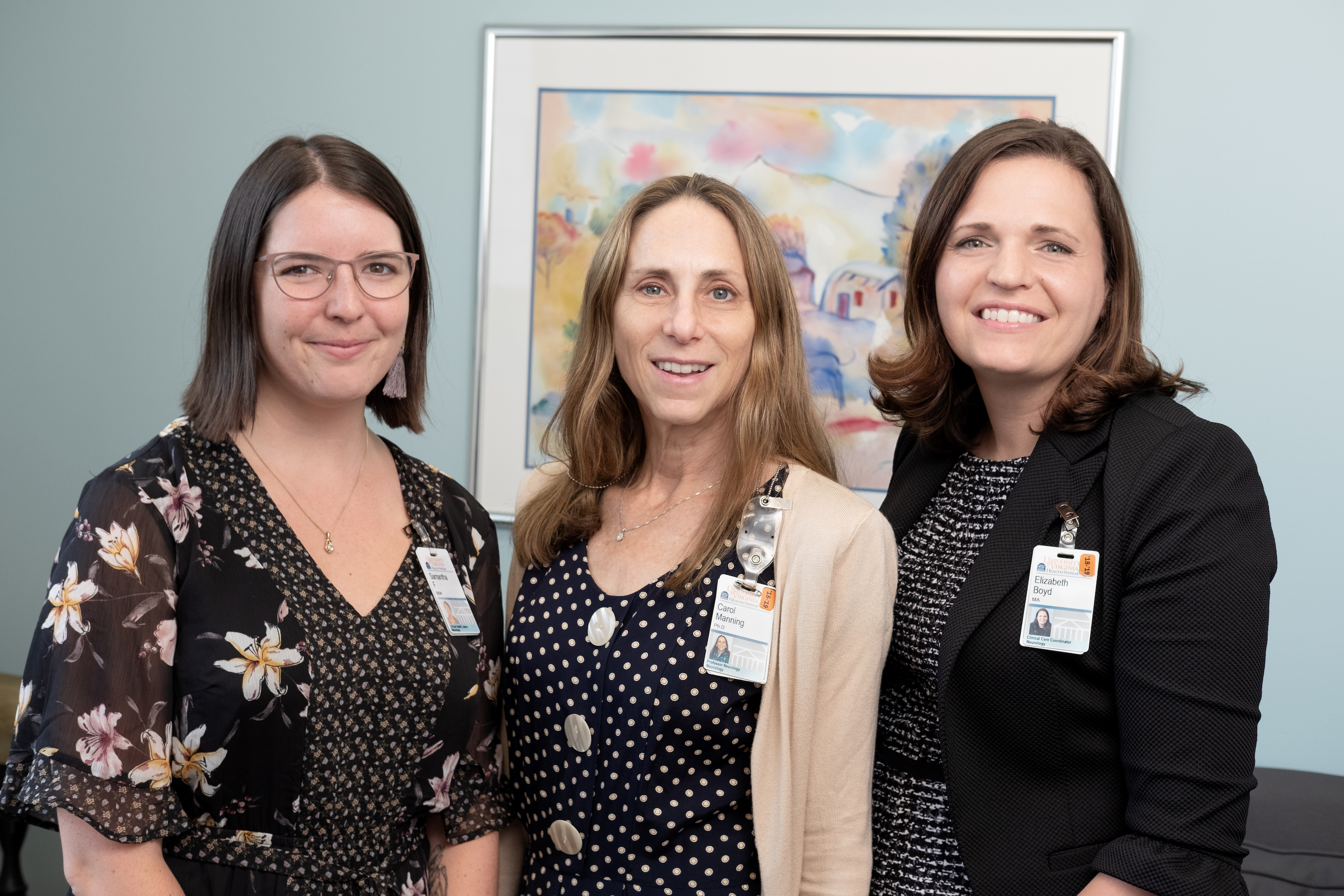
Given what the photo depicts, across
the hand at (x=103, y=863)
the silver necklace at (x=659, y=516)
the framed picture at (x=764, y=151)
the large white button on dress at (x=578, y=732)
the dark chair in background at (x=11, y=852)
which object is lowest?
the dark chair in background at (x=11, y=852)

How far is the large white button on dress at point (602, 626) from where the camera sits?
1.75m

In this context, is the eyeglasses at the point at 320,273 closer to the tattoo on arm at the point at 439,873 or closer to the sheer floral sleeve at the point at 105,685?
the sheer floral sleeve at the point at 105,685

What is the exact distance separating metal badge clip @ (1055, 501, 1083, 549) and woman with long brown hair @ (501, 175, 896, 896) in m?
0.27

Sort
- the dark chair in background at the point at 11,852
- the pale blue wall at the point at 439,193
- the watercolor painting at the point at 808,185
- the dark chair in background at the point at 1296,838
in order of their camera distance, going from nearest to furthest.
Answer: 1. the dark chair in background at the point at 1296,838
2. the pale blue wall at the point at 439,193
3. the watercolor painting at the point at 808,185
4. the dark chair in background at the point at 11,852

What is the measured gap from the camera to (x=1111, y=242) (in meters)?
1.73

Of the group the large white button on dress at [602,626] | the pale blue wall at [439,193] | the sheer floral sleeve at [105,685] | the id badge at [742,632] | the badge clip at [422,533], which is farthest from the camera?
the pale blue wall at [439,193]

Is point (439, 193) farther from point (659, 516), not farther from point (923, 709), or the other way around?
point (923, 709)

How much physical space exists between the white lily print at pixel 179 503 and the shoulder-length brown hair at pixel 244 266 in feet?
0.34

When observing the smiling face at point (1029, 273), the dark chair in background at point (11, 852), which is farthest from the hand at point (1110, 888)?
the dark chair in background at point (11, 852)

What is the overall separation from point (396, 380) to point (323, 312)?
283 millimetres

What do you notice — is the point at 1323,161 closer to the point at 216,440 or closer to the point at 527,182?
the point at 527,182

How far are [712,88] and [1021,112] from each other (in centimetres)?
88

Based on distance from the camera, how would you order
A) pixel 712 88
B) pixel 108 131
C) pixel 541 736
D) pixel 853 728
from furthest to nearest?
pixel 108 131
pixel 712 88
pixel 541 736
pixel 853 728

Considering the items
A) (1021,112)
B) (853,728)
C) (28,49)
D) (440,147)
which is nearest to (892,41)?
(1021,112)
